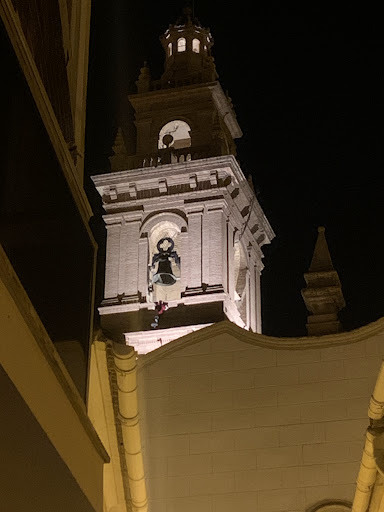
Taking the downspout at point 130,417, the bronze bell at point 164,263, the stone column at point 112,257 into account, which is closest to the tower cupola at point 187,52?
the stone column at point 112,257

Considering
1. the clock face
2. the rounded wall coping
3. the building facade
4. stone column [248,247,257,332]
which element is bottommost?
the building facade

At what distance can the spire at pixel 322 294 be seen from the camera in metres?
31.6

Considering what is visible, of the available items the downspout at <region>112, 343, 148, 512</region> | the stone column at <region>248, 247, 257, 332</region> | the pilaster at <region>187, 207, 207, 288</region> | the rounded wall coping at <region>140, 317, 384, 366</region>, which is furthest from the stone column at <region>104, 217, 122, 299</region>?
the downspout at <region>112, 343, 148, 512</region>

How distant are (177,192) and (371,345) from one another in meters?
30.5

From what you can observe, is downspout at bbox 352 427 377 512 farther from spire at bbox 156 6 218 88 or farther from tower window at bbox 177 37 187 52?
tower window at bbox 177 37 187 52

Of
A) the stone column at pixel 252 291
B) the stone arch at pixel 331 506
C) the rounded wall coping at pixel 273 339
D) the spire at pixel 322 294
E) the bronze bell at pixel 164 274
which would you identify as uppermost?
the stone column at pixel 252 291

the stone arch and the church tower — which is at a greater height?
the church tower

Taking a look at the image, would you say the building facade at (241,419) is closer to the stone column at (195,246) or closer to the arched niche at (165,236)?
the stone column at (195,246)

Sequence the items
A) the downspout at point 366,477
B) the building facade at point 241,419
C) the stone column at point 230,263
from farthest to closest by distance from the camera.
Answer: the stone column at point 230,263
the building facade at point 241,419
the downspout at point 366,477

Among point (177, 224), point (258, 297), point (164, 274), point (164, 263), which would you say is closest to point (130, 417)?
point (164, 274)

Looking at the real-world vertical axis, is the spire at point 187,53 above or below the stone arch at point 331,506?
above

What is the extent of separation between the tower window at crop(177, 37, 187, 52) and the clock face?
5308 millimetres

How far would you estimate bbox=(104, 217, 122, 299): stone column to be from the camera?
49000 millimetres

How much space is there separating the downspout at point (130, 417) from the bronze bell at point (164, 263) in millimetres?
30941
